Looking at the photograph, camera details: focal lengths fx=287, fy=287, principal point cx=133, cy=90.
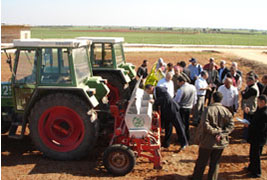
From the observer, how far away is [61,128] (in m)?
5.50

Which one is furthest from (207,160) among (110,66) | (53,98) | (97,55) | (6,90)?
(97,55)

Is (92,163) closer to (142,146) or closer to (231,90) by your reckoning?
(142,146)

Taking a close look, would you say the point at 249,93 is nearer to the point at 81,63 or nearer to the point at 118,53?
the point at 81,63

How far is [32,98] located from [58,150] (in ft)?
3.57

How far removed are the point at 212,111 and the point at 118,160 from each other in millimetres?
1812

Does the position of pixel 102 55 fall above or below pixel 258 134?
above

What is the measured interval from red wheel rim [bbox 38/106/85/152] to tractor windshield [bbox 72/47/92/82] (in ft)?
2.38

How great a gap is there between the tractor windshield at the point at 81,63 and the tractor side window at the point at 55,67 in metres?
0.19

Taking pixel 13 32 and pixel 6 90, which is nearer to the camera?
pixel 6 90

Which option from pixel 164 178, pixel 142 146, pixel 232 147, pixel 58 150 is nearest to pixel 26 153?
pixel 58 150

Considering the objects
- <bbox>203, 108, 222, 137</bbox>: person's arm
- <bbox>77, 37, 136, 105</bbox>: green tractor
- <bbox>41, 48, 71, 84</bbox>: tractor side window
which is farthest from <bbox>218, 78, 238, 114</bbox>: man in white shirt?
<bbox>41, 48, 71, 84</bbox>: tractor side window

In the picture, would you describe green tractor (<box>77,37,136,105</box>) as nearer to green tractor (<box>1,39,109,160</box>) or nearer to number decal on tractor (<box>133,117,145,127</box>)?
green tractor (<box>1,39,109,160</box>)

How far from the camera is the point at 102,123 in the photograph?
6.20 m

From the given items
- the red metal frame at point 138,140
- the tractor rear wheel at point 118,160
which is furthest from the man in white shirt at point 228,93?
the tractor rear wheel at point 118,160
